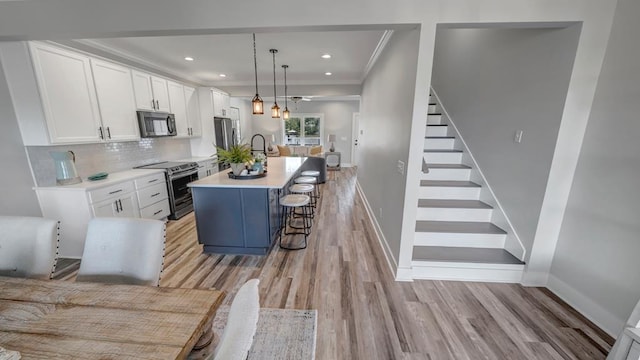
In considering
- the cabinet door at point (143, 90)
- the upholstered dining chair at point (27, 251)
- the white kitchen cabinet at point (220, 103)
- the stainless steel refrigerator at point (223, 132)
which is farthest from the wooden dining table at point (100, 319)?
the white kitchen cabinet at point (220, 103)

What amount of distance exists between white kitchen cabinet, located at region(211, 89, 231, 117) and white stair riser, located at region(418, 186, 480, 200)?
183 inches

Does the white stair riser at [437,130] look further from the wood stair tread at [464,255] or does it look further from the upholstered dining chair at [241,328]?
the upholstered dining chair at [241,328]

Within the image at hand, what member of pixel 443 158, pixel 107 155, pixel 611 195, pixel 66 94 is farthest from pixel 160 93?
pixel 611 195

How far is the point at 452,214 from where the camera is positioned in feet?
9.27

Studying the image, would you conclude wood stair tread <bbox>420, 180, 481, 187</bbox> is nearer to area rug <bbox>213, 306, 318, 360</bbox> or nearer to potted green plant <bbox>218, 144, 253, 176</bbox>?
area rug <bbox>213, 306, 318, 360</bbox>

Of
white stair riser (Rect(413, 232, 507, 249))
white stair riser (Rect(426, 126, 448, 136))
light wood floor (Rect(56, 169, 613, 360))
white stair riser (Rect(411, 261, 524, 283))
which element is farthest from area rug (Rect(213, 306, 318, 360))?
white stair riser (Rect(426, 126, 448, 136))

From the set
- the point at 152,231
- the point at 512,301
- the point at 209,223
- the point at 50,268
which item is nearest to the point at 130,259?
the point at 152,231

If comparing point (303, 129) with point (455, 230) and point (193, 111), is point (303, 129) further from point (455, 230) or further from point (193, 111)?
point (455, 230)

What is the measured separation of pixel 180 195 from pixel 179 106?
5.76 feet

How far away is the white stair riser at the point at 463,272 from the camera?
7.66ft

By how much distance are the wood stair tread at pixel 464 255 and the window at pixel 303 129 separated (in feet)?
24.4

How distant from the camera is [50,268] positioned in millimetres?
1327

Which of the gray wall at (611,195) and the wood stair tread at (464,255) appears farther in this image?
the wood stair tread at (464,255)

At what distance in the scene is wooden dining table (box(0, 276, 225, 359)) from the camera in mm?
806
